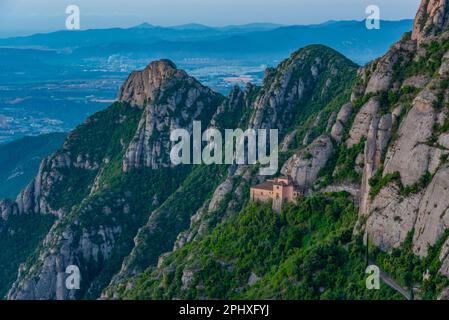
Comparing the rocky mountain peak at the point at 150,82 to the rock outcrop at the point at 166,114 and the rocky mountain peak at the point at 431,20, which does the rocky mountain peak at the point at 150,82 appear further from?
the rocky mountain peak at the point at 431,20

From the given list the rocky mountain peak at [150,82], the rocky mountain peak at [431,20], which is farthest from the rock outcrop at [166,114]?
the rocky mountain peak at [431,20]

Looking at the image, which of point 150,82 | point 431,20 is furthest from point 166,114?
point 431,20

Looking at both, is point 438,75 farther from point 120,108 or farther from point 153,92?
point 120,108

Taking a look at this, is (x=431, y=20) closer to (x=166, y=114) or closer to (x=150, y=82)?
(x=166, y=114)

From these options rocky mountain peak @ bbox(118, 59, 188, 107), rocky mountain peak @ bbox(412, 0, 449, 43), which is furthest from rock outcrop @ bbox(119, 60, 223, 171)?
rocky mountain peak @ bbox(412, 0, 449, 43)

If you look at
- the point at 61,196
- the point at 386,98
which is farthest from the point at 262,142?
Result: the point at 386,98

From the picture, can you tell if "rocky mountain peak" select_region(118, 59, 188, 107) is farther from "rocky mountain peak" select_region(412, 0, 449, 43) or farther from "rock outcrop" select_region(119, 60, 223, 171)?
"rocky mountain peak" select_region(412, 0, 449, 43)
